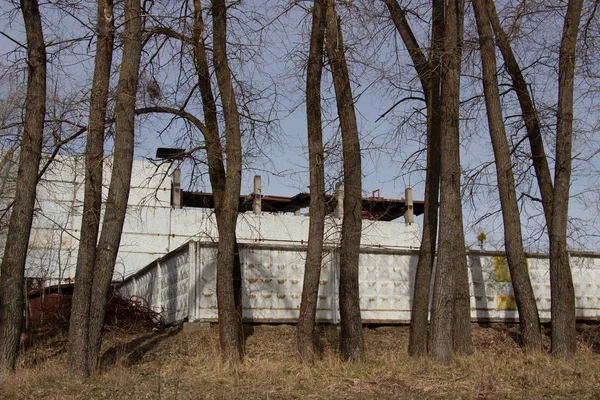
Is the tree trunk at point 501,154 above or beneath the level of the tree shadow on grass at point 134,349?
above

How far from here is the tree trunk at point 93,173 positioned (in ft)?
35.6

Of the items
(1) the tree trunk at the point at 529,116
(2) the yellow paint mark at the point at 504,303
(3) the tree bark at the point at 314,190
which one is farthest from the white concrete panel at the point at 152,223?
(3) the tree bark at the point at 314,190

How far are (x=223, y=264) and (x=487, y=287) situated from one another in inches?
339

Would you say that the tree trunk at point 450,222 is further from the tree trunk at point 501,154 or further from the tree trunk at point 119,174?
the tree trunk at point 119,174

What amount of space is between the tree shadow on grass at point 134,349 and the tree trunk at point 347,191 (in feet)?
12.7

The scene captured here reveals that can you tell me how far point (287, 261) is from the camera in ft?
53.6

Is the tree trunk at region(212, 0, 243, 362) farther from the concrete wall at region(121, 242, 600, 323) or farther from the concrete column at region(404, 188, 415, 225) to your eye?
the concrete column at region(404, 188, 415, 225)

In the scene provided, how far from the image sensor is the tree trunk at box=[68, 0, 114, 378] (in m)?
10.9

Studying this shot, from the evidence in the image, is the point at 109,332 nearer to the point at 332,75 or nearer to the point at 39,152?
→ the point at 39,152

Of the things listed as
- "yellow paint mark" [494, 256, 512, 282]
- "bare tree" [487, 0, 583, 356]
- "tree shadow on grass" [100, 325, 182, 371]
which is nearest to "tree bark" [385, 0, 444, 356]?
"bare tree" [487, 0, 583, 356]

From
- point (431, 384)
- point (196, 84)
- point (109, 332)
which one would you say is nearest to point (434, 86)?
point (196, 84)

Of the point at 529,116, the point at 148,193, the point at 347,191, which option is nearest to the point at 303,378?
the point at 347,191

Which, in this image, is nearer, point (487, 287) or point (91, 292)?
point (91, 292)

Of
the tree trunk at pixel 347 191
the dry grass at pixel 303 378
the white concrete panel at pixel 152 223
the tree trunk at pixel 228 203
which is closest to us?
the dry grass at pixel 303 378
